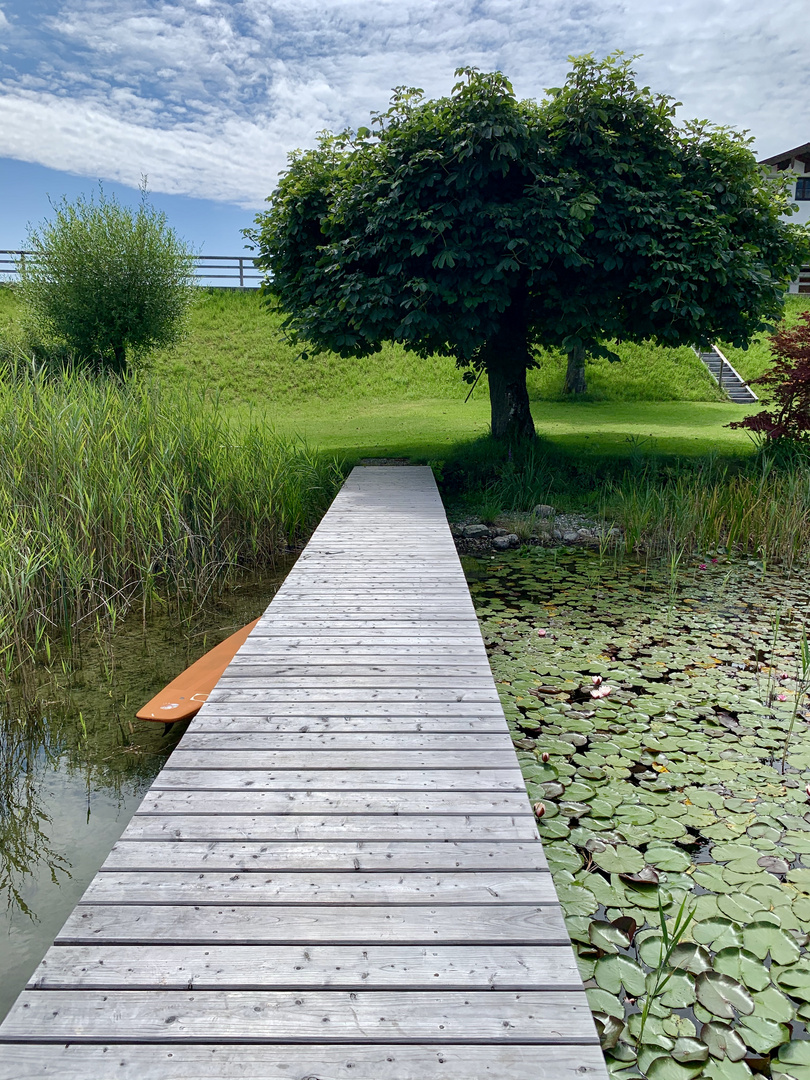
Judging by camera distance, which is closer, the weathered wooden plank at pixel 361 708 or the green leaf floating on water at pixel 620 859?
the green leaf floating on water at pixel 620 859

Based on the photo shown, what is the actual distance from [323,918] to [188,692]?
8.62 feet

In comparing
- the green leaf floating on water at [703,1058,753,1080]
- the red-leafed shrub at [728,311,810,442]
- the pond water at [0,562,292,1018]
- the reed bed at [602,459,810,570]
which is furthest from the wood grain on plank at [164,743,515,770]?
the red-leafed shrub at [728,311,810,442]

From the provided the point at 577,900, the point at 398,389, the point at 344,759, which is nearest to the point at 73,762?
the point at 344,759

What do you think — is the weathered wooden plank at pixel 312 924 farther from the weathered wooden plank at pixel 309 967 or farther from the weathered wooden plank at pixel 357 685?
the weathered wooden plank at pixel 357 685

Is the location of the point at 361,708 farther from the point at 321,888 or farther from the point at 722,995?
the point at 722,995

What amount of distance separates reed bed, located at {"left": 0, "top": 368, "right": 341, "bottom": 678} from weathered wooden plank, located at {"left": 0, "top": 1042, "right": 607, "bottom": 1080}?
3311 mm

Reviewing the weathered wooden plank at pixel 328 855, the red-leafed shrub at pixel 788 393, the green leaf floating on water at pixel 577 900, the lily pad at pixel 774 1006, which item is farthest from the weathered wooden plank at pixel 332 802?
the red-leafed shrub at pixel 788 393

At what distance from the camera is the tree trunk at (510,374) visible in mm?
11117

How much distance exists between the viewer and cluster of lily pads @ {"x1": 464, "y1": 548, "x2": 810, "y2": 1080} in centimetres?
227

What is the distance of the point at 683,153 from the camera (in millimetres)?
10242

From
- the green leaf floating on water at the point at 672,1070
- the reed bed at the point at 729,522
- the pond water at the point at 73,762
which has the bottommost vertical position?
the pond water at the point at 73,762

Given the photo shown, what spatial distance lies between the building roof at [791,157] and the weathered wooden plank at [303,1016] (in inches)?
1555

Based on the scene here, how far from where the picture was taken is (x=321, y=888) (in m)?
2.04

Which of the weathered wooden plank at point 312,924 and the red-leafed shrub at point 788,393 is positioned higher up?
the red-leafed shrub at point 788,393
